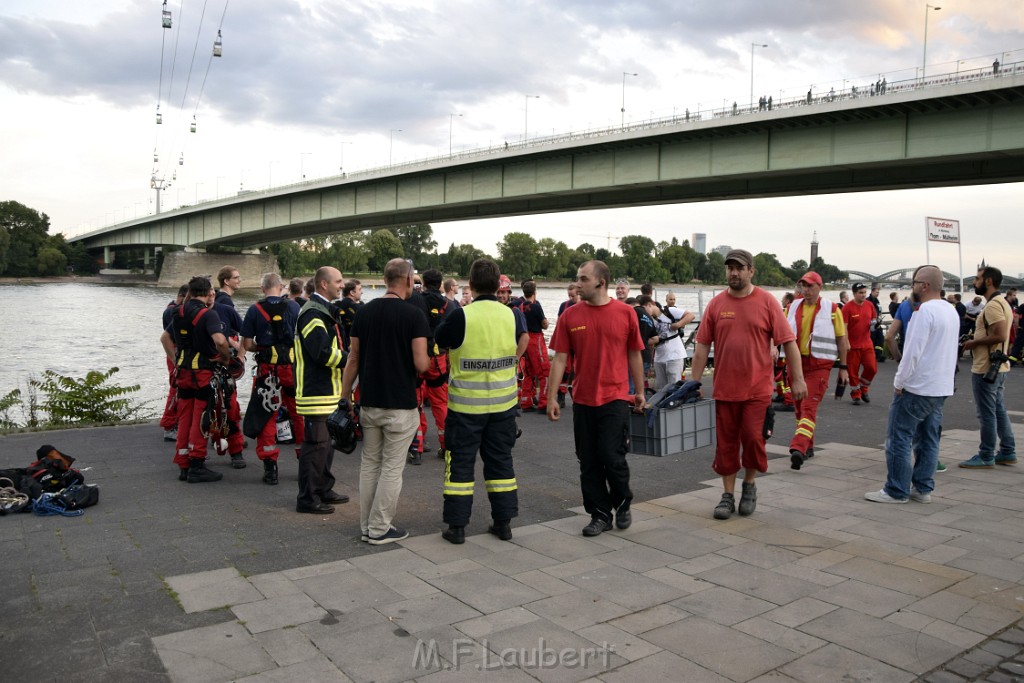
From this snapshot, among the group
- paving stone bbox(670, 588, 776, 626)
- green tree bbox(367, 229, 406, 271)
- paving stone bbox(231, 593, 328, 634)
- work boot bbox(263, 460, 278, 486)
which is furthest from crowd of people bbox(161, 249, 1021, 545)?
green tree bbox(367, 229, 406, 271)

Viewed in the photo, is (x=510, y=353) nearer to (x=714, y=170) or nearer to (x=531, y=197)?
(x=714, y=170)

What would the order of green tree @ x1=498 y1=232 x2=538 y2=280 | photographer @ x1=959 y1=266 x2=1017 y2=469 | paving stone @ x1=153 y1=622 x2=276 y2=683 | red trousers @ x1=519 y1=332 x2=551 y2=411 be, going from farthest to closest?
1. green tree @ x1=498 y1=232 x2=538 y2=280
2. red trousers @ x1=519 y1=332 x2=551 y2=411
3. photographer @ x1=959 y1=266 x2=1017 y2=469
4. paving stone @ x1=153 y1=622 x2=276 y2=683

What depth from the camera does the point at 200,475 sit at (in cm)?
719

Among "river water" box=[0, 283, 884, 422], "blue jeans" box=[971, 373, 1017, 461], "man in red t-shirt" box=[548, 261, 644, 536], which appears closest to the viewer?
"man in red t-shirt" box=[548, 261, 644, 536]

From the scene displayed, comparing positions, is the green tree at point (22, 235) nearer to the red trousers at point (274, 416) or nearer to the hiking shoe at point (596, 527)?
the red trousers at point (274, 416)

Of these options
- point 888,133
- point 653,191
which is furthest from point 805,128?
point 653,191

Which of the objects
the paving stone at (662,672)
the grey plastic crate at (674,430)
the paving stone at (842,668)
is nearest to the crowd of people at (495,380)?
the grey plastic crate at (674,430)

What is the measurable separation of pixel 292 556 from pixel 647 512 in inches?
106

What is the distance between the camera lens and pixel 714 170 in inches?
985

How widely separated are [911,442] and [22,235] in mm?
97281

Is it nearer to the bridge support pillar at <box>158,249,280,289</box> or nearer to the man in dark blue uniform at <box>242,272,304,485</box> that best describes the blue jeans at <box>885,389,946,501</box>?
the man in dark blue uniform at <box>242,272,304,485</box>

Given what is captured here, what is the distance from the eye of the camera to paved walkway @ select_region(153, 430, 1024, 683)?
3.61 m

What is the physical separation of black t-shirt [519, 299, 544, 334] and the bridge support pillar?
55.5 meters

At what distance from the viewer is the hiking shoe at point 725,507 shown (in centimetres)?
606
